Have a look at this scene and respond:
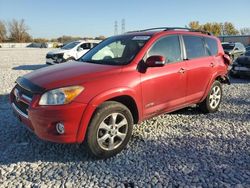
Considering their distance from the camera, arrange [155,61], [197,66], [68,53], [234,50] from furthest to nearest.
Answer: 1. [234,50]
2. [68,53]
3. [197,66]
4. [155,61]

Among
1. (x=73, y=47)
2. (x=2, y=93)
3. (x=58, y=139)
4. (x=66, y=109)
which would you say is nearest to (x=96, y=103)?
(x=66, y=109)

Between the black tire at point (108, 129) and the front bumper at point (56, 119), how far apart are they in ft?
0.79

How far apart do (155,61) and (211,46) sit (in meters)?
2.57

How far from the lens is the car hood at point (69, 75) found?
372cm

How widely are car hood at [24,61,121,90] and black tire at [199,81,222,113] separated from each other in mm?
2752

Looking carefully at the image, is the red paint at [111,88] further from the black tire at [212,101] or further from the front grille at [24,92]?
the black tire at [212,101]

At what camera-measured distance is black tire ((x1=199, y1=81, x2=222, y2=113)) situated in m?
6.04

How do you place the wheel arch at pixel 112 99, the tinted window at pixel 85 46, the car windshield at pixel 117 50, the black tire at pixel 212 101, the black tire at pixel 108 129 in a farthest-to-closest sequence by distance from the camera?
1. the tinted window at pixel 85 46
2. the black tire at pixel 212 101
3. the car windshield at pixel 117 50
4. the black tire at pixel 108 129
5. the wheel arch at pixel 112 99

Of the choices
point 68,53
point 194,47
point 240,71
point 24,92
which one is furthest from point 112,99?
point 68,53

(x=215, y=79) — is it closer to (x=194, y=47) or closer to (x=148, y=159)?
(x=194, y=47)

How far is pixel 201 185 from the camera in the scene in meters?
3.28

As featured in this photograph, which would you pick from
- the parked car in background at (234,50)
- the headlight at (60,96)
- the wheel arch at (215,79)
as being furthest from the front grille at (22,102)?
the parked car in background at (234,50)

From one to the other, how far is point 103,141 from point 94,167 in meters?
0.40

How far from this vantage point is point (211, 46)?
6.17 metres
